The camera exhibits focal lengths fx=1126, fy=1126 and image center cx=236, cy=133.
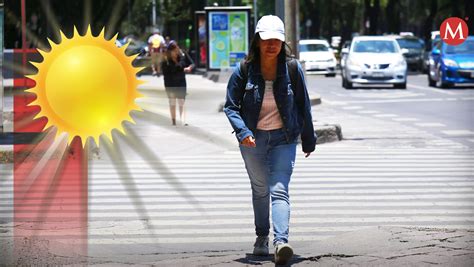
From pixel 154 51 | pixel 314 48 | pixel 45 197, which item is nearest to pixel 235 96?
pixel 154 51

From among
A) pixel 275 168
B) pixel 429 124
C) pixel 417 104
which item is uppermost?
pixel 275 168

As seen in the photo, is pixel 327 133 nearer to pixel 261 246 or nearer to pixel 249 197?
pixel 249 197

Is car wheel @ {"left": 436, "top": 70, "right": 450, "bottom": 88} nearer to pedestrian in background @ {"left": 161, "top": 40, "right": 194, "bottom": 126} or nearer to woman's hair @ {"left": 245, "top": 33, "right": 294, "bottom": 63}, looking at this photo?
pedestrian in background @ {"left": 161, "top": 40, "right": 194, "bottom": 126}

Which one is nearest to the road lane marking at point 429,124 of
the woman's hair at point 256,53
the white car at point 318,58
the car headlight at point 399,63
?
the car headlight at point 399,63

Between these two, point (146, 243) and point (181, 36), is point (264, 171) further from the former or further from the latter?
point (181, 36)

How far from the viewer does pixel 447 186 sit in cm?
1146

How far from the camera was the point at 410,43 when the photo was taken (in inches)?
2066

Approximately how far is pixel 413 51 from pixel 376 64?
1913 centimetres

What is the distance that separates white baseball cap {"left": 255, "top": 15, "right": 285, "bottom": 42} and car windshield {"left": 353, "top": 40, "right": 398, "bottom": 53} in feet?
88.6

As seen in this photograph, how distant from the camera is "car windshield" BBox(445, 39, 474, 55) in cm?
3275

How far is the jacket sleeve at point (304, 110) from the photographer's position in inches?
281

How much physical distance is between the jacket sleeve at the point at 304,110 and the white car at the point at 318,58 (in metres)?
36.3

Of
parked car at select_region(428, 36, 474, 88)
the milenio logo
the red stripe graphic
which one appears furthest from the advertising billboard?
the red stripe graphic

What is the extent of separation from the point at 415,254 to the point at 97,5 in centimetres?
270
